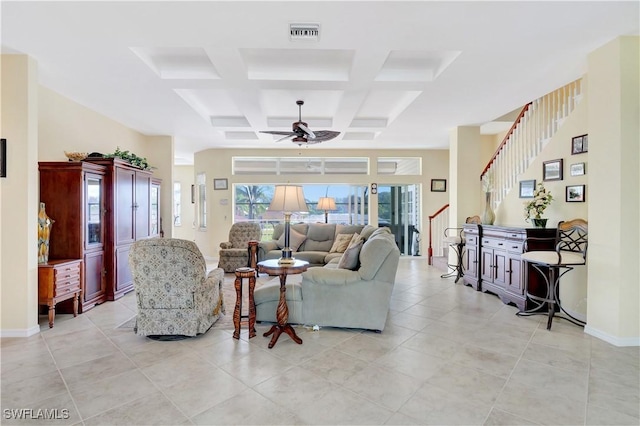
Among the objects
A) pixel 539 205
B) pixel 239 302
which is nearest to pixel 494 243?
pixel 539 205

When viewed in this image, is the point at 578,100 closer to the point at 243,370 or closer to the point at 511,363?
the point at 511,363

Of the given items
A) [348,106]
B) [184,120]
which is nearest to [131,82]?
[184,120]

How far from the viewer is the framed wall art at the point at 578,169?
3734 millimetres

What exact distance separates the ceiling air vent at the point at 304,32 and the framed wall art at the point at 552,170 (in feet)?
11.4

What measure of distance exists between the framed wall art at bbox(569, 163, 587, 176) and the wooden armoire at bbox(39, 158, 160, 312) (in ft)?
19.2

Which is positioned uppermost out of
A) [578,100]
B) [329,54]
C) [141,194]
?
[329,54]

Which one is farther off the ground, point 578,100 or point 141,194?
point 578,100

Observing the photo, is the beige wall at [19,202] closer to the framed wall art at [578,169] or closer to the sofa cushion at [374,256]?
the sofa cushion at [374,256]

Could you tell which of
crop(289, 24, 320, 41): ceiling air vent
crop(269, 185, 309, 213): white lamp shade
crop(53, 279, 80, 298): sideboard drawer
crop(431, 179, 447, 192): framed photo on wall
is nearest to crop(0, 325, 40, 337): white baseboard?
crop(53, 279, 80, 298): sideboard drawer

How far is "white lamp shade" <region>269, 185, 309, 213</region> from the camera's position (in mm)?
3107

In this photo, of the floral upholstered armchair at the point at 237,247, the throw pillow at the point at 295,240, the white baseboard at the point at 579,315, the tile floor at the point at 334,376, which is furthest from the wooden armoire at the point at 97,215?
the white baseboard at the point at 579,315

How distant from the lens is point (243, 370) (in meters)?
2.46

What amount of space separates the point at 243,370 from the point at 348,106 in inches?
149

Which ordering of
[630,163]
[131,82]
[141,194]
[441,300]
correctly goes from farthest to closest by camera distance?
[141,194], [441,300], [131,82], [630,163]
